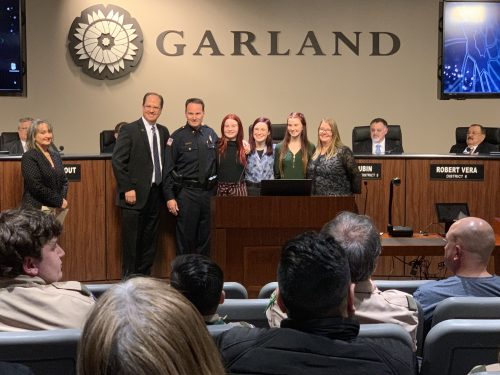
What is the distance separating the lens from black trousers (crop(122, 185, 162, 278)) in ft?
21.0

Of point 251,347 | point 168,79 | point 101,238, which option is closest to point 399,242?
point 101,238

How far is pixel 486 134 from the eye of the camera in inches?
365

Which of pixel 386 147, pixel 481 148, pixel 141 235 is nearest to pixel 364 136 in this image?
Answer: pixel 386 147

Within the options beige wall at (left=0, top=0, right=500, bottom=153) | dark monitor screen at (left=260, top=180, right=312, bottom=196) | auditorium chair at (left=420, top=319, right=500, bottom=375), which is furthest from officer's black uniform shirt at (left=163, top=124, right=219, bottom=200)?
auditorium chair at (left=420, top=319, right=500, bottom=375)

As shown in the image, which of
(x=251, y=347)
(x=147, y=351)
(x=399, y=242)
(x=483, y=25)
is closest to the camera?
(x=147, y=351)

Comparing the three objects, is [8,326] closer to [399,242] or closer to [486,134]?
[399,242]

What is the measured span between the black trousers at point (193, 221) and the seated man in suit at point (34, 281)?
3.82m

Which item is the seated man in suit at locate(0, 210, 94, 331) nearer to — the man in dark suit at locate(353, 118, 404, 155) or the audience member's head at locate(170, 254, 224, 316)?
→ the audience member's head at locate(170, 254, 224, 316)

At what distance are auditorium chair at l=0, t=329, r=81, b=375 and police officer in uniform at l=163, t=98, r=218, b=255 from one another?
428 cm

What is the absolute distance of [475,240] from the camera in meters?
3.15

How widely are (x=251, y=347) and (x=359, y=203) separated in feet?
16.5

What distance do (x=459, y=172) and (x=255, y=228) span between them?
234 cm

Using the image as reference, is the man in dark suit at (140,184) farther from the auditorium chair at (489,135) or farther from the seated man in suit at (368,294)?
the auditorium chair at (489,135)

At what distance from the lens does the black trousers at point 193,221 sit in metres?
6.50
